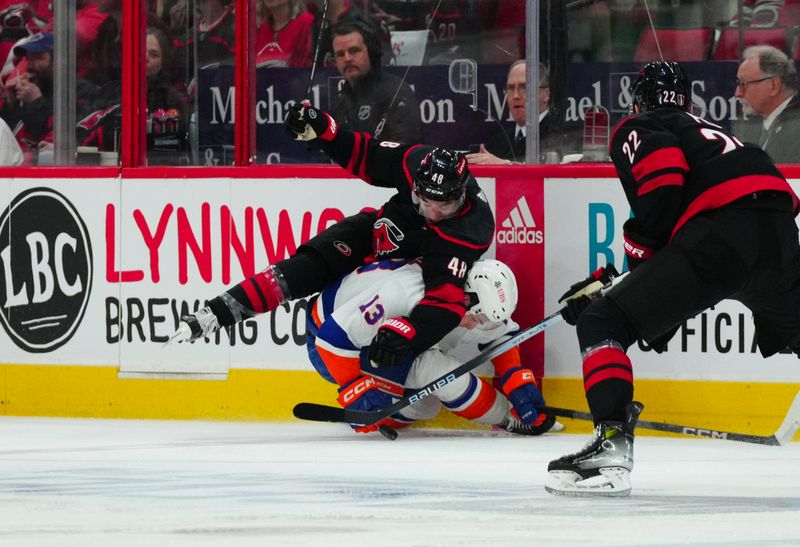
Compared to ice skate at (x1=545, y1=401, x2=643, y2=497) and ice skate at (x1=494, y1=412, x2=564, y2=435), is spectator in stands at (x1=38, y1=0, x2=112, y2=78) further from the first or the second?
ice skate at (x1=545, y1=401, x2=643, y2=497)

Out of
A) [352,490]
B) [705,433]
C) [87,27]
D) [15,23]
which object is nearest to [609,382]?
[352,490]

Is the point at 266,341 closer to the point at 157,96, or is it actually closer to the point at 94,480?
the point at 157,96

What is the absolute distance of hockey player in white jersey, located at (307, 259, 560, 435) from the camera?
5.20m

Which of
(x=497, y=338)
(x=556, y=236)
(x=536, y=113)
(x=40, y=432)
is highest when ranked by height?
(x=536, y=113)

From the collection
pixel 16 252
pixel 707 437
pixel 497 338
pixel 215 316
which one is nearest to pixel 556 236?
pixel 497 338

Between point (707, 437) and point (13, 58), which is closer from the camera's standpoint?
point (707, 437)

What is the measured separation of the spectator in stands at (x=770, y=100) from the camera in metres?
5.31

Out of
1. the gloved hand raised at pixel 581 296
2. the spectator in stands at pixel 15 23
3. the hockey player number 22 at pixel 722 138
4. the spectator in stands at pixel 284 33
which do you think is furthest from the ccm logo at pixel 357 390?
the spectator in stands at pixel 15 23

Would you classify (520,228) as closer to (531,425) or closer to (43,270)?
(531,425)

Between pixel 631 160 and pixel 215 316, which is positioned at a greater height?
pixel 631 160

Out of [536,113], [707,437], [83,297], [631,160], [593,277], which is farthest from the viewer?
[83,297]

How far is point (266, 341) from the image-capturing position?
5.75 meters

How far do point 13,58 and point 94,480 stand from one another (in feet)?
8.04

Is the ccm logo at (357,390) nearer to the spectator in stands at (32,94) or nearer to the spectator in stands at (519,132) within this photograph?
the spectator in stands at (519,132)
